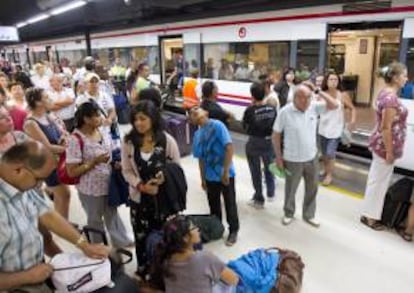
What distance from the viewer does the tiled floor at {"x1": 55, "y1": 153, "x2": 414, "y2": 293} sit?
111 inches

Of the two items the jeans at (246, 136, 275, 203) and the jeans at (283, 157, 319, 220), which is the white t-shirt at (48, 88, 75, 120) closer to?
the jeans at (246, 136, 275, 203)

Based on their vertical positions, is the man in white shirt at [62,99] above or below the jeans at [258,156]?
above

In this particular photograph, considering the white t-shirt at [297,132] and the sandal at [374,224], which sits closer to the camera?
the white t-shirt at [297,132]

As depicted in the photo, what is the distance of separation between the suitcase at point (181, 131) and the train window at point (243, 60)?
204 centimetres

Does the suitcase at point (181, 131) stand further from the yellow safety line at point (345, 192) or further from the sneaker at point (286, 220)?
the sneaker at point (286, 220)

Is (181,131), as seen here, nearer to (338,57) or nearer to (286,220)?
(286,220)

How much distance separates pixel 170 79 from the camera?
1002cm

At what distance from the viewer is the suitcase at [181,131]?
5881mm

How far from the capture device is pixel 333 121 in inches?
174

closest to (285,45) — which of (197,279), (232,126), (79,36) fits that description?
(232,126)

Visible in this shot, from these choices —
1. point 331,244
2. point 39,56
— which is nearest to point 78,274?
point 331,244

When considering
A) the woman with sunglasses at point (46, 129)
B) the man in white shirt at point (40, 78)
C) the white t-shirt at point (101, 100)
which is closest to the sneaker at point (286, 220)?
the woman with sunglasses at point (46, 129)

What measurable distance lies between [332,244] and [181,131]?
10.8 feet

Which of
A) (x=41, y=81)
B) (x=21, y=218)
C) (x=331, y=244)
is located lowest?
(x=331, y=244)
